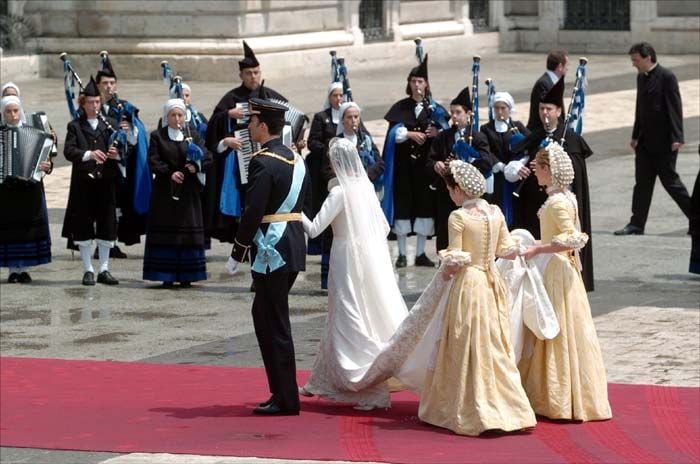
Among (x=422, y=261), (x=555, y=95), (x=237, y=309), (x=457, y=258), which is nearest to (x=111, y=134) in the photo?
(x=237, y=309)

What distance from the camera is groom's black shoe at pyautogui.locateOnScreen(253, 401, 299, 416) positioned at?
32.9ft

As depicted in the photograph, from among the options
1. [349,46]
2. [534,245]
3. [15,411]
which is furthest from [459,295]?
[349,46]

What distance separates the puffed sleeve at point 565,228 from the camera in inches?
393

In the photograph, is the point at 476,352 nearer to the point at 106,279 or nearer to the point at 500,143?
the point at 500,143

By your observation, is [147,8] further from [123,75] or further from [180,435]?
[180,435]

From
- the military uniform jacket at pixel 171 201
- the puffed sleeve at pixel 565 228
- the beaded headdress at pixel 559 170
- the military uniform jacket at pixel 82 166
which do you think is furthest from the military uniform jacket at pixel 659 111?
the puffed sleeve at pixel 565 228

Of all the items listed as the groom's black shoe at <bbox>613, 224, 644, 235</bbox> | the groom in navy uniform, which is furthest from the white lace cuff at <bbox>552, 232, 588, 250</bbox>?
the groom's black shoe at <bbox>613, 224, 644, 235</bbox>

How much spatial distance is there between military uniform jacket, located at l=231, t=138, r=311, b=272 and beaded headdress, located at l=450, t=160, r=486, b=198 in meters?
0.93

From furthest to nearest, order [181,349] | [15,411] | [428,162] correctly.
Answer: [428,162] < [181,349] < [15,411]

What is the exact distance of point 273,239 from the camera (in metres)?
10.0

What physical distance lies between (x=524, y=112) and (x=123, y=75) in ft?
25.9

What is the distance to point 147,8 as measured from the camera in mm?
30203

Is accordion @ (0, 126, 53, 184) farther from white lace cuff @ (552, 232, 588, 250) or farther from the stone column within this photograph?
the stone column

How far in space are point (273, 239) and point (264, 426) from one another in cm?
105
